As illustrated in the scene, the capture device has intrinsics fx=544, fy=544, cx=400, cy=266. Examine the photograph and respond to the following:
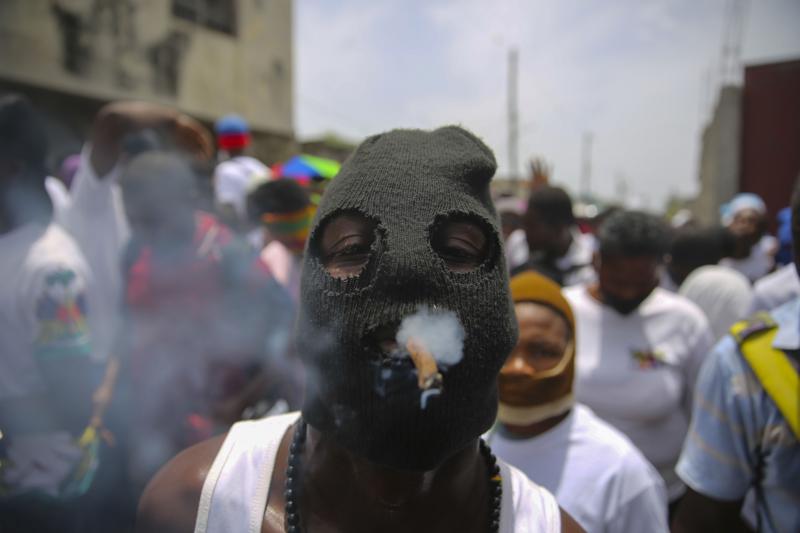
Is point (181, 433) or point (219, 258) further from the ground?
point (219, 258)

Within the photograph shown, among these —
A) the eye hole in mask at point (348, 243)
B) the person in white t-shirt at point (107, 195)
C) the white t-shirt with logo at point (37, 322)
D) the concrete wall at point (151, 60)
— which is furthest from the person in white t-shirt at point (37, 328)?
the concrete wall at point (151, 60)

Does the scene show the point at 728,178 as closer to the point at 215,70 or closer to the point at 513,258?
the point at 513,258

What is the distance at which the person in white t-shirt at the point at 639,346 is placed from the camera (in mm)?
2529

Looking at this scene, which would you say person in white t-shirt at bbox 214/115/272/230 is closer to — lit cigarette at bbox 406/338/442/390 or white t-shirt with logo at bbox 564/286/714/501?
white t-shirt with logo at bbox 564/286/714/501

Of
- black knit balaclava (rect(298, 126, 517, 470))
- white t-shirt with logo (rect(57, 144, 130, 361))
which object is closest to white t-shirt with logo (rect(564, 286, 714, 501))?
black knit balaclava (rect(298, 126, 517, 470))

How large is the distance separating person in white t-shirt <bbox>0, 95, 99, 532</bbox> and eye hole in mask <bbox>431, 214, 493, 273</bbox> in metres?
1.55

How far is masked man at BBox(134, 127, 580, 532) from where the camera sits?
3.15ft

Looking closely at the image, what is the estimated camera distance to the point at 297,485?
1.16 meters

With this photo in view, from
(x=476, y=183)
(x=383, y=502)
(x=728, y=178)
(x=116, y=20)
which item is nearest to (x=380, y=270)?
(x=476, y=183)

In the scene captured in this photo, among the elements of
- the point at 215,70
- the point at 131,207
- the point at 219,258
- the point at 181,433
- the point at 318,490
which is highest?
the point at 215,70

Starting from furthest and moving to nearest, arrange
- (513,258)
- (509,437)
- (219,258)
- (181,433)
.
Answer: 1. (513,258)
2. (219,258)
3. (181,433)
4. (509,437)

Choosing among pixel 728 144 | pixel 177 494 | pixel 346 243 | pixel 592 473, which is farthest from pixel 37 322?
pixel 728 144

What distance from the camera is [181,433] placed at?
2406 mm

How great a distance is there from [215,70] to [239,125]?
946 centimetres
